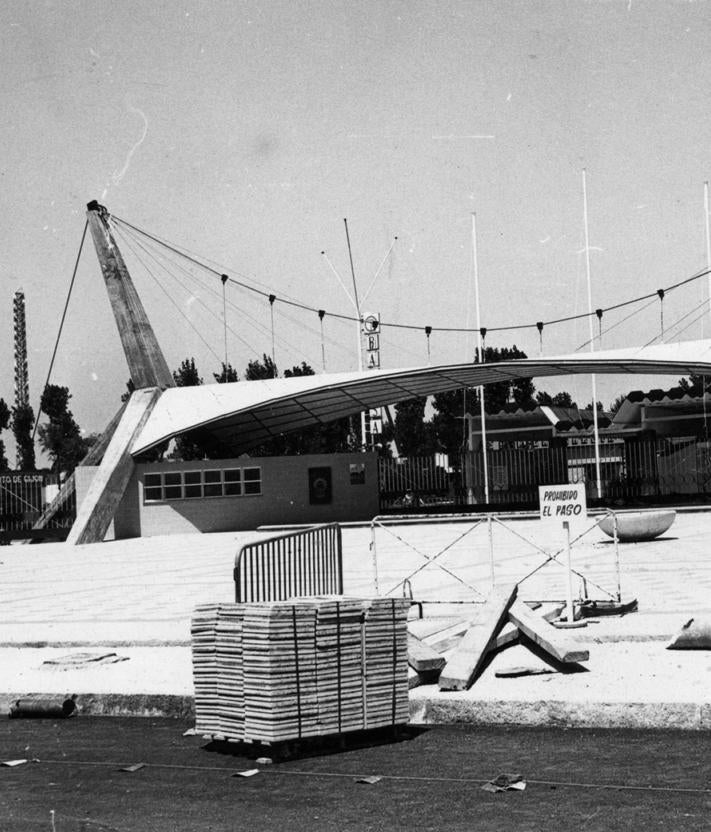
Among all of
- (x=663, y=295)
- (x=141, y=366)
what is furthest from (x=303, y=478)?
(x=663, y=295)

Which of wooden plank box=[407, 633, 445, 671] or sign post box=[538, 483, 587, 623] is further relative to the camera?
sign post box=[538, 483, 587, 623]

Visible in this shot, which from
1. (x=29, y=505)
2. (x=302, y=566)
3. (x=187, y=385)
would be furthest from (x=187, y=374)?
(x=302, y=566)

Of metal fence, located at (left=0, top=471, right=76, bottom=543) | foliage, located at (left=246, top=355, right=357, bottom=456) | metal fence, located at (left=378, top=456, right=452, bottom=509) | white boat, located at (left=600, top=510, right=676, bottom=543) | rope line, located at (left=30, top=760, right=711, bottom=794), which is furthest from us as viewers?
foliage, located at (left=246, top=355, right=357, bottom=456)

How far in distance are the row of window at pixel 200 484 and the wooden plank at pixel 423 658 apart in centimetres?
3256

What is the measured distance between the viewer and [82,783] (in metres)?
7.07

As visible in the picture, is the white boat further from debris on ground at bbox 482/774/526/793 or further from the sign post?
debris on ground at bbox 482/774/526/793

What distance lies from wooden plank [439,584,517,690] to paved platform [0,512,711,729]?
0.12 metres

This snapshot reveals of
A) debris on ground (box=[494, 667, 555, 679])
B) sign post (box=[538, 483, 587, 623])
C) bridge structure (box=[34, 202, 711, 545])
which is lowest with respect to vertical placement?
debris on ground (box=[494, 667, 555, 679])

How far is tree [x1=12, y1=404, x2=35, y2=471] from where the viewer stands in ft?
314

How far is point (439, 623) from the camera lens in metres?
11.5

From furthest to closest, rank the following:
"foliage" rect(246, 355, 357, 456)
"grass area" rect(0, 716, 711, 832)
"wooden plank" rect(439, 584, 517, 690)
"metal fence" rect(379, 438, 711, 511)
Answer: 1. "foliage" rect(246, 355, 357, 456)
2. "metal fence" rect(379, 438, 711, 511)
3. "wooden plank" rect(439, 584, 517, 690)
4. "grass area" rect(0, 716, 711, 832)

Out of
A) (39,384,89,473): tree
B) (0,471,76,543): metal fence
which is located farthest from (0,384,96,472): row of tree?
(0,471,76,543): metal fence

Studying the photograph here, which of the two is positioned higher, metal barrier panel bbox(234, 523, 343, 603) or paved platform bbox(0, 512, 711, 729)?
metal barrier panel bbox(234, 523, 343, 603)

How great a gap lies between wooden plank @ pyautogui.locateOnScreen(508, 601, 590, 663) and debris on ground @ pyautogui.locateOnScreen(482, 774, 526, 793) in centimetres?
280
